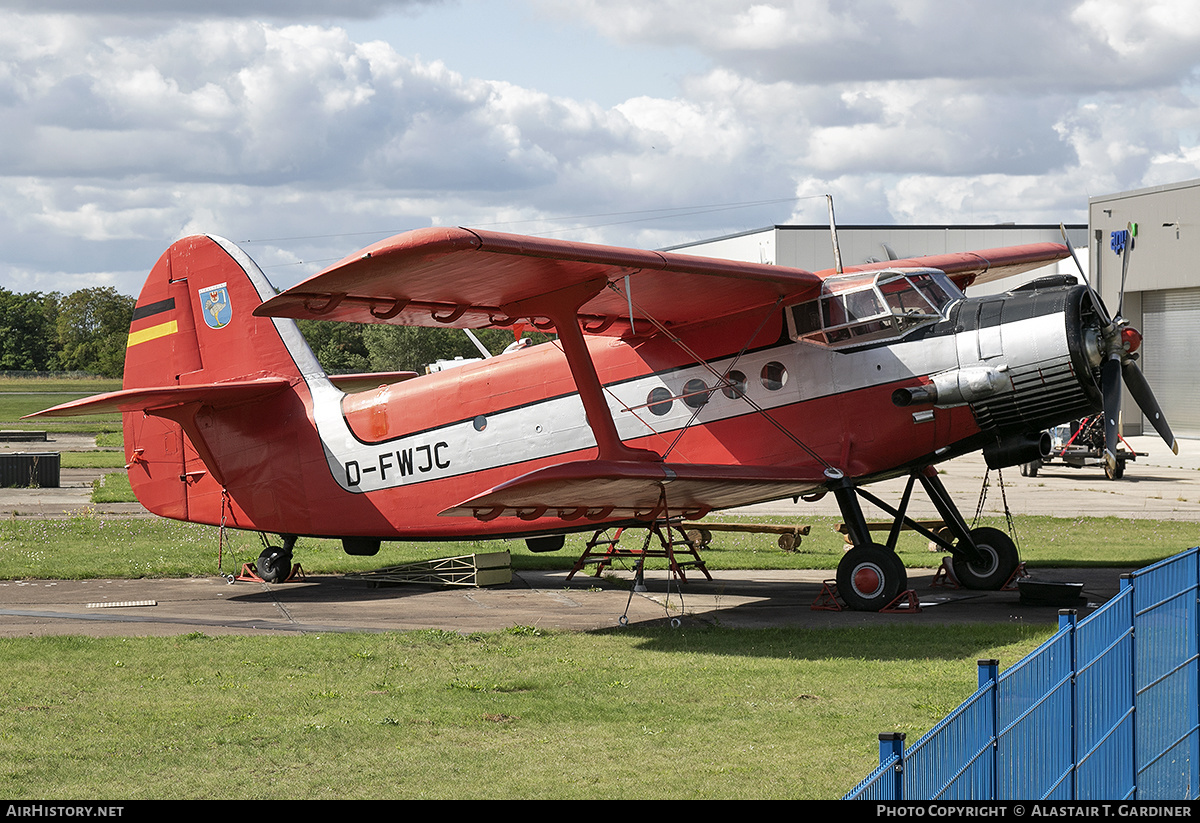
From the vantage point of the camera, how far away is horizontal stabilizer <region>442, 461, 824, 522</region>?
35.7 ft

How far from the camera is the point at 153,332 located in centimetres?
1711

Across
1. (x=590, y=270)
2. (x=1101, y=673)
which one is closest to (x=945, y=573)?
(x=590, y=270)

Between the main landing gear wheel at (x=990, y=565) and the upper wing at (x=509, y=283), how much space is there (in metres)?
4.19

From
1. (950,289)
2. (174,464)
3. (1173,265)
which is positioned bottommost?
(174,464)

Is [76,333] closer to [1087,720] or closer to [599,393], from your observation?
[599,393]

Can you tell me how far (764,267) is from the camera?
40.7 feet

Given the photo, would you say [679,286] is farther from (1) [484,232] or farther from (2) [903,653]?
(2) [903,653]

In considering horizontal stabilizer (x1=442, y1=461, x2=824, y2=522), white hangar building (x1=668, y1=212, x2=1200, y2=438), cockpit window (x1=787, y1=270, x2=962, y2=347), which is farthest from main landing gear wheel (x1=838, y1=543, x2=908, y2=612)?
white hangar building (x1=668, y1=212, x2=1200, y2=438)

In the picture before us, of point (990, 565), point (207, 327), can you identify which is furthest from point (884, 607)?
point (207, 327)

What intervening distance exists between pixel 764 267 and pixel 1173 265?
3819cm

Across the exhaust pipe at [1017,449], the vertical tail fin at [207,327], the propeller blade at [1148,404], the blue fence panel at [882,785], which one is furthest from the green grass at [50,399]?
the blue fence panel at [882,785]

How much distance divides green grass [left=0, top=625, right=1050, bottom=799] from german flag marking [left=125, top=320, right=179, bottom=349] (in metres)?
6.70

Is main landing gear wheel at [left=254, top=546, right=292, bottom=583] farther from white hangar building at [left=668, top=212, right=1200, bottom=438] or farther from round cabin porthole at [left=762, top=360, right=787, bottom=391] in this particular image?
white hangar building at [left=668, top=212, right=1200, bottom=438]

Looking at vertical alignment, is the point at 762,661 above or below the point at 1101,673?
below
